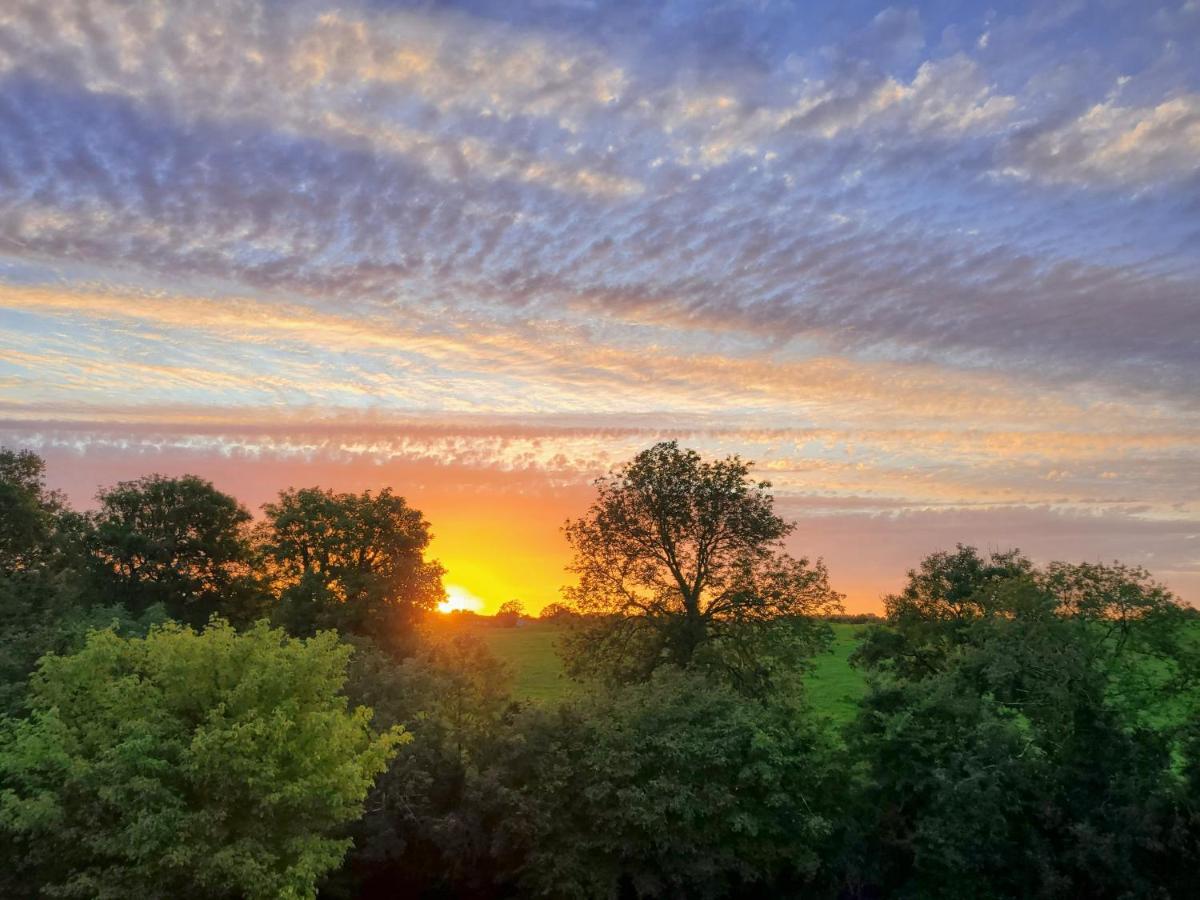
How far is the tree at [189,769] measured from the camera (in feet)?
70.0

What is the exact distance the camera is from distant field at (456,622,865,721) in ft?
154

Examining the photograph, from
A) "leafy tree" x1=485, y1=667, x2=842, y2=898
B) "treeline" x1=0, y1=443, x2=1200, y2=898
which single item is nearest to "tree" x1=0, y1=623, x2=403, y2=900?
"treeline" x1=0, y1=443, x2=1200, y2=898

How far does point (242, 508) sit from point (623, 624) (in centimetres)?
3183

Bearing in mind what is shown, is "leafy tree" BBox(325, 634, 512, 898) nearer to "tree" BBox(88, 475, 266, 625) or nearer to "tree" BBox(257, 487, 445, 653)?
"tree" BBox(257, 487, 445, 653)

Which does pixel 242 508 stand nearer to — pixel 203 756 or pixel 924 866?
pixel 203 756

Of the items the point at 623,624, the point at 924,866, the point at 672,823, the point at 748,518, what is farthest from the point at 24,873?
the point at 748,518

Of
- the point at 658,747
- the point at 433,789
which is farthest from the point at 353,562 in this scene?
the point at 658,747

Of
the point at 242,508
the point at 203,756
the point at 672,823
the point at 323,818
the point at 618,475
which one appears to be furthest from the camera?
the point at 242,508

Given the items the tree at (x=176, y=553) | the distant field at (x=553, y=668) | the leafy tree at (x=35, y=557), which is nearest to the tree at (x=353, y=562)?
the tree at (x=176, y=553)

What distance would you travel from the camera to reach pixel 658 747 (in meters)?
28.8

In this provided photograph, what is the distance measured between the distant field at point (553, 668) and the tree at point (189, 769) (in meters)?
11.8

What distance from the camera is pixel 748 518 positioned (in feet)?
130

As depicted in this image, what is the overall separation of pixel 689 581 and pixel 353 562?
25.7 m

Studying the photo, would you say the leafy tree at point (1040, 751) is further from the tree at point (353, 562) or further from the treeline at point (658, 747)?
the tree at point (353, 562)
